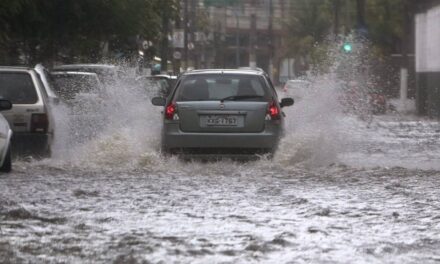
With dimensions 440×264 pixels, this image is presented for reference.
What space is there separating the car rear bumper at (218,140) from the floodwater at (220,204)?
8.6 inches

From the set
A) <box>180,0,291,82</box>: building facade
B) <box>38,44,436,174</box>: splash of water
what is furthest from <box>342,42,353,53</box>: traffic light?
<box>180,0,291,82</box>: building facade

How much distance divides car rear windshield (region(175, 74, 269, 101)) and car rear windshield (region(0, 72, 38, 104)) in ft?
7.09

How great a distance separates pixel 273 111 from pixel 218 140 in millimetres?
863

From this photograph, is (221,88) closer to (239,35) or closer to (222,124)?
(222,124)

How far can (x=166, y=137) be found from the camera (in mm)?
14633

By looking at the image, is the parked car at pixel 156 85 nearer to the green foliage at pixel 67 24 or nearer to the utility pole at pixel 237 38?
the green foliage at pixel 67 24

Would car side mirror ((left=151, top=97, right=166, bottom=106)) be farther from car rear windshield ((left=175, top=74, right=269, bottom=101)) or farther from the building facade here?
the building facade

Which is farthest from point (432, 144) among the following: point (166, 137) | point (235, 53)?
point (235, 53)

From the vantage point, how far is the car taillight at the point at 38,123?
15.3 meters

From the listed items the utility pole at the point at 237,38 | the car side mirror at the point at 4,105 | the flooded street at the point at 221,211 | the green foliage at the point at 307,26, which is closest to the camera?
the flooded street at the point at 221,211

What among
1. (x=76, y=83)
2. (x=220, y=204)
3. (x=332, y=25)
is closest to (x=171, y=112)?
(x=220, y=204)

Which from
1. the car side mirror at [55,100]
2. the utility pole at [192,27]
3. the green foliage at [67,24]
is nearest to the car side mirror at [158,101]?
the car side mirror at [55,100]

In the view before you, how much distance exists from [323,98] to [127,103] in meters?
4.36

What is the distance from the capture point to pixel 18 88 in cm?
1580
